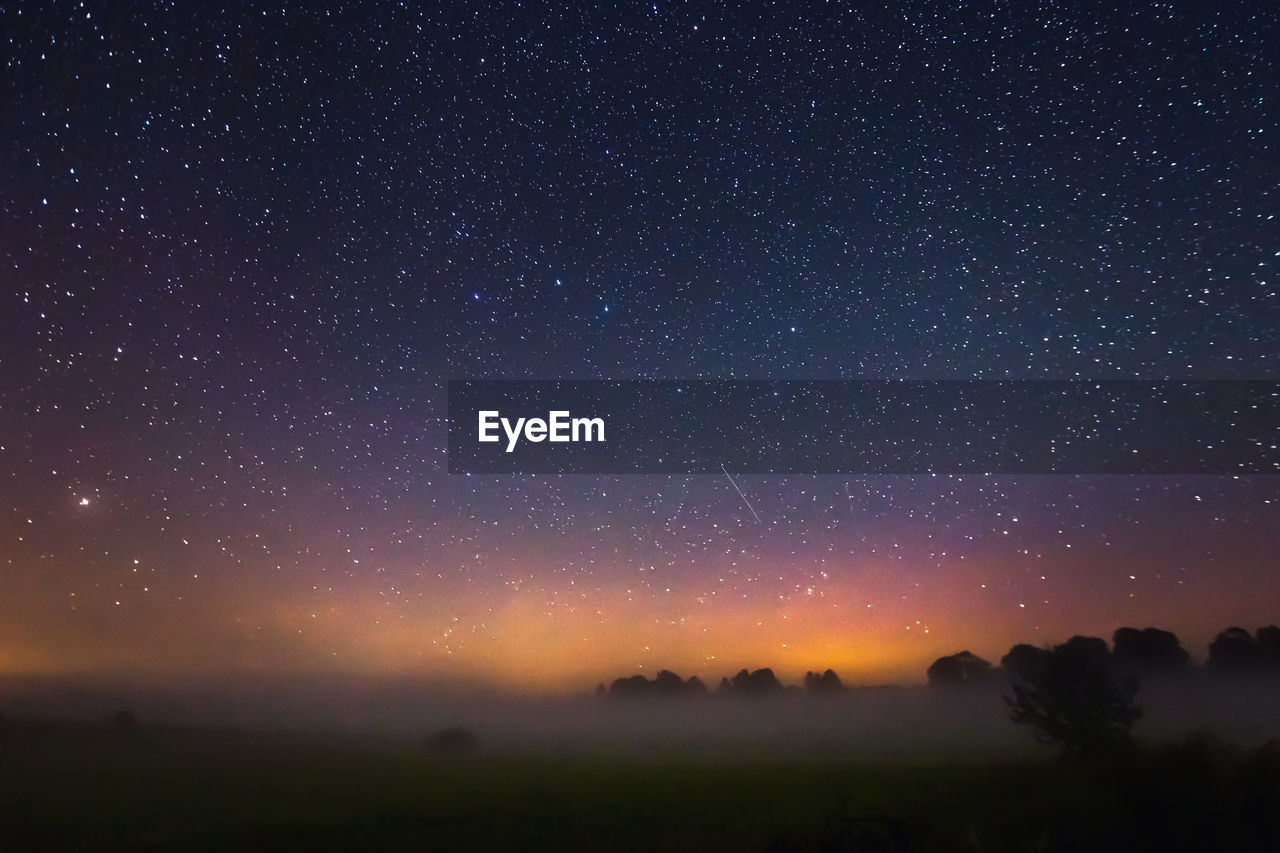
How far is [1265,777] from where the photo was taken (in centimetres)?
1261

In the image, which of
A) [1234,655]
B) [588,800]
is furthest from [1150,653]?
[588,800]

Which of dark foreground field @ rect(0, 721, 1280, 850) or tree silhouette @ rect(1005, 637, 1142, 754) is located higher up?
tree silhouette @ rect(1005, 637, 1142, 754)

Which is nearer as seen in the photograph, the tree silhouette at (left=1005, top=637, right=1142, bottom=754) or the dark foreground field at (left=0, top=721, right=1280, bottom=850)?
the dark foreground field at (left=0, top=721, right=1280, bottom=850)

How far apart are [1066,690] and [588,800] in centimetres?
1205

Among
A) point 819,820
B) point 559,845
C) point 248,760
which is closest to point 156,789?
point 248,760

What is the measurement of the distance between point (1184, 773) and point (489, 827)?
44.7 ft

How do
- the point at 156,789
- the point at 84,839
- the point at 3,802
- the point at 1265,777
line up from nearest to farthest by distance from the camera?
1. the point at 1265,777
2. the point at 84,839
3. the point at 3,802
4. the point at 156,789

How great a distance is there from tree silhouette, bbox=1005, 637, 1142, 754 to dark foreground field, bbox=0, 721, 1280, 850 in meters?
1.45

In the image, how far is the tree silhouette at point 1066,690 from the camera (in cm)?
1780

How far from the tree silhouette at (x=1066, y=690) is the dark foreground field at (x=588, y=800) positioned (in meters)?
1.45

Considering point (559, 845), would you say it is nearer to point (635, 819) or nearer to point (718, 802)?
point (635, 819)

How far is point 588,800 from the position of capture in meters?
16.9

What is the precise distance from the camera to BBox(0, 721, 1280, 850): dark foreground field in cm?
1252

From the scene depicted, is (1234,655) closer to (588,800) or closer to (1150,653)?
(1150,653)
